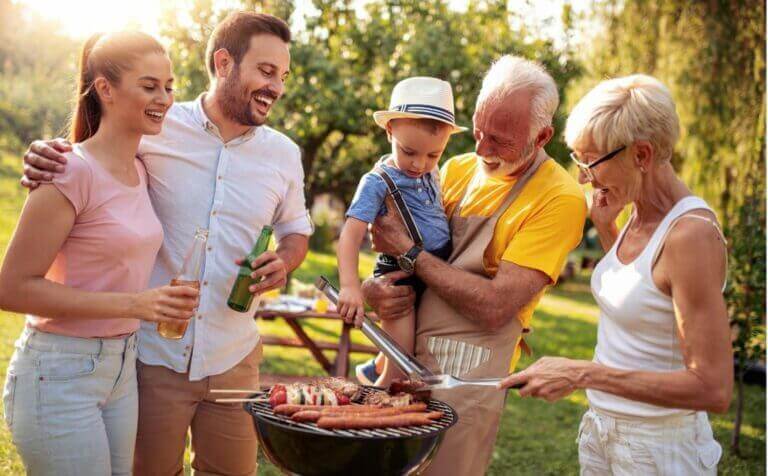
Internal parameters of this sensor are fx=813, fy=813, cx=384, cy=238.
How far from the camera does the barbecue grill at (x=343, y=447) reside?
2.50 meters

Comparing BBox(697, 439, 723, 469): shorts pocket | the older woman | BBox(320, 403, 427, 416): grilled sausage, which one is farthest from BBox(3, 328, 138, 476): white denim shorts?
BBox(697, 439, 723, 469): shorts pocket

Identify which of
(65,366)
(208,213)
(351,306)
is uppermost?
(208,213)

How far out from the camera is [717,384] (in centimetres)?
248

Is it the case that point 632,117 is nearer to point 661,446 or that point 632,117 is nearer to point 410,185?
point 410,185

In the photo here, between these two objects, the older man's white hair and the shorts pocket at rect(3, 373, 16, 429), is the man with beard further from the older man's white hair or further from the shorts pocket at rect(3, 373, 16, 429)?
the older man's white hair

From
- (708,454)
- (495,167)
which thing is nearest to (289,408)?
(495,167)

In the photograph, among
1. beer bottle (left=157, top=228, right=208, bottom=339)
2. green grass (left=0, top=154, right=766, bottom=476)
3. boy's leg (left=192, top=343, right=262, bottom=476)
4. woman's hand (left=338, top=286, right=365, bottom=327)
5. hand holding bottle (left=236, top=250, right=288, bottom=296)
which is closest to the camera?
beer bottle (left=157, top=228, right=208, bottom=339)

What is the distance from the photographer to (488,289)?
3039 mm

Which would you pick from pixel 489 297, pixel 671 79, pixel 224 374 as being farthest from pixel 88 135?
pixel 671 79

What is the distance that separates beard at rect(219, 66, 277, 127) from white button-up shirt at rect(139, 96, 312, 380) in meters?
0.10

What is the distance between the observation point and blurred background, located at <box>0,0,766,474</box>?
7.85 metres

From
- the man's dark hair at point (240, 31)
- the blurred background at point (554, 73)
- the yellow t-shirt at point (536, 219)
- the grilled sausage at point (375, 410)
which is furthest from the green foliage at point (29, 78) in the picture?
the grilled sausage at point (375, 410)

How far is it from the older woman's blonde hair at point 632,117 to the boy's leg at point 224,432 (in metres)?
1.70

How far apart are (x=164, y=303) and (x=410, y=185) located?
3.69 feet
